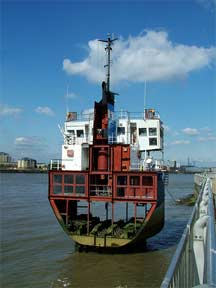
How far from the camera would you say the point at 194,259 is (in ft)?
16.2

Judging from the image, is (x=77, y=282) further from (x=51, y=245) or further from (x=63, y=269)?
(x=51, y=245)

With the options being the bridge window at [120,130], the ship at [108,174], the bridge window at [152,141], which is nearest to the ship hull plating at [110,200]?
the ship at [108,174]

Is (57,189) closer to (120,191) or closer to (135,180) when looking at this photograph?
(120,191)

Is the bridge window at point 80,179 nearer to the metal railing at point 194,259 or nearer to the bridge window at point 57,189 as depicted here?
the bridge window at point 57,189

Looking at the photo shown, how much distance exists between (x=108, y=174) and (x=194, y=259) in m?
11.7

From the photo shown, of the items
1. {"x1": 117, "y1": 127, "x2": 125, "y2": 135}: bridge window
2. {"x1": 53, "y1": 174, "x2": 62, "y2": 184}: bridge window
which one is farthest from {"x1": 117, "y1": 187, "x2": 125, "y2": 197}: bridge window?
{"x1": 117, "y1": 127, "x2": 125, "y2": 135}: bridge window

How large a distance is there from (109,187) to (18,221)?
41.6 feet

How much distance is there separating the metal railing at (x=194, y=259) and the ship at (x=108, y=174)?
10117 mm

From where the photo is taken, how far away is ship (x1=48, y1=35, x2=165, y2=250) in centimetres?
1577

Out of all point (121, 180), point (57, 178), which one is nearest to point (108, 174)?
point (121, 180)

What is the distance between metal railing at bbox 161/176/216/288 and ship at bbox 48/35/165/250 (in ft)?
33.2

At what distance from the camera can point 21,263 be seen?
15812mm

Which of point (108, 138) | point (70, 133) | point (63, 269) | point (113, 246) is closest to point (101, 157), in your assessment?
point (108, 138)

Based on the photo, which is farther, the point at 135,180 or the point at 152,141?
the point at 152,141
